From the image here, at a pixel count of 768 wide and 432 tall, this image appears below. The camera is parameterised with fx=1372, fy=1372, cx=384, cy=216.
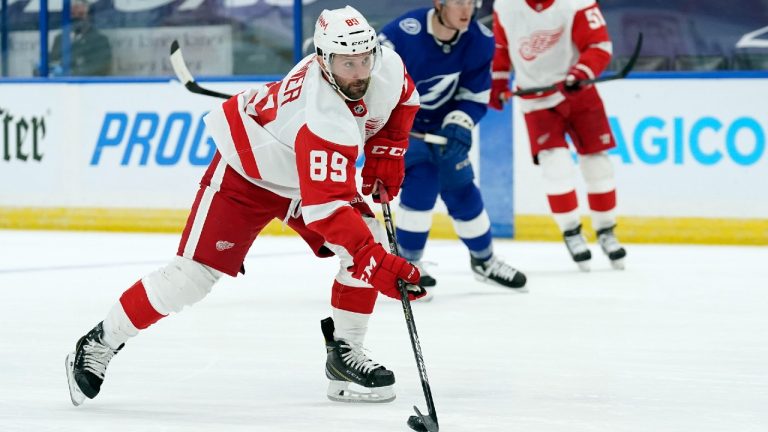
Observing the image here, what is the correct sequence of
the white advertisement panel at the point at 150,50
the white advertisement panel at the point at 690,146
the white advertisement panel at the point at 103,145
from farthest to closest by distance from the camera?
the white advertisement panel at the point at 150,50 < the white advertisement panel at the point at 103,145 < the white advertisement panel at the point at 690,146

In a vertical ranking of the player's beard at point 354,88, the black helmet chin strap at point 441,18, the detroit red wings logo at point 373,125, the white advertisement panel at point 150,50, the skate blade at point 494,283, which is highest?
the player's beard at point 354,88

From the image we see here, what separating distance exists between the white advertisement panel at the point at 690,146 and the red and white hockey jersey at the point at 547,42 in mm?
891

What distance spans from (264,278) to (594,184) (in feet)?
4.49

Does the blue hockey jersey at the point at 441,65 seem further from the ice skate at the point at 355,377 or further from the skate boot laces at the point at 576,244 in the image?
the ice skate at the point at 355,377

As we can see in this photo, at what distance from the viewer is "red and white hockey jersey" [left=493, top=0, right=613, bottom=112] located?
5266 millimetres

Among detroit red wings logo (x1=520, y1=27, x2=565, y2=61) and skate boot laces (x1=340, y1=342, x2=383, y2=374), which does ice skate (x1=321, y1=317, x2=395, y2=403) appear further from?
detroit red wings logo (x1=520, y1=27, x2=565, y2=61)

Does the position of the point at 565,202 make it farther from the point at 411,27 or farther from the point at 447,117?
the point at 411,27

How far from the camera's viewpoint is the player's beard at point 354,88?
2555mm

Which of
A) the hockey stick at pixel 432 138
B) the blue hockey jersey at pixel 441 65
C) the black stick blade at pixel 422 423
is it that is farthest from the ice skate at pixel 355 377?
the blue hockey jersey at pixel 441 65

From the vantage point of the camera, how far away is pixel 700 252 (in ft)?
19.2

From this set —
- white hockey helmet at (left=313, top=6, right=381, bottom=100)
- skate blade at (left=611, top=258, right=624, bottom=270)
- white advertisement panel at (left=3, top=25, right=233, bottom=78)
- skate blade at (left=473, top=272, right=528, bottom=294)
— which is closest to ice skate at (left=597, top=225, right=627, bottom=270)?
skate blade at (left=611, top=258, right=624, bottom=270)

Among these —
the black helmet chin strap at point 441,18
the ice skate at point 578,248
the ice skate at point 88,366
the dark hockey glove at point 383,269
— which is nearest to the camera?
the dark hockey glove at point 383,269

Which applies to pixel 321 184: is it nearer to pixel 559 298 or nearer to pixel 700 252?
pixel 559 298

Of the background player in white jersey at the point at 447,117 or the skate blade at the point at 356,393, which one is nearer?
the skate blade at the point at 356,393
